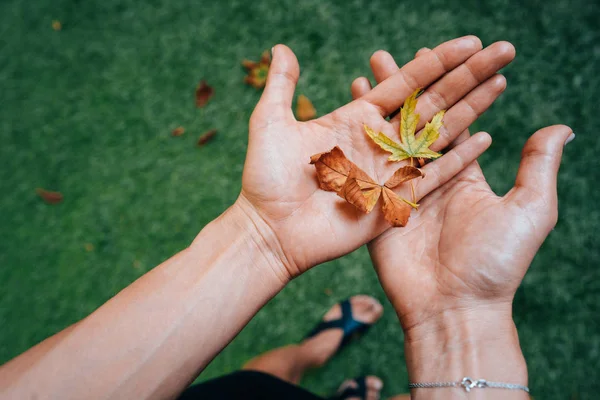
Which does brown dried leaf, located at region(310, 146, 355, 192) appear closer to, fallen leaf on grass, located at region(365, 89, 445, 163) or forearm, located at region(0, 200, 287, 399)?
fallen leaf on grass, located at region(365, 89, 445, 163)

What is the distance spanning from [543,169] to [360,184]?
63 cm

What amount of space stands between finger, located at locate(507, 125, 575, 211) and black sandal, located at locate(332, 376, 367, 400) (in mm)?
1339

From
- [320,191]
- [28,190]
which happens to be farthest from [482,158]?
[28,190]

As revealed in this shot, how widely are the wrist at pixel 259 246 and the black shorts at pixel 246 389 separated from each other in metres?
0.49

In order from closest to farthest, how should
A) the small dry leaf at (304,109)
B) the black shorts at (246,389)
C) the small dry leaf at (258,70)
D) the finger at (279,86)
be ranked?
the finger at (279,86) < the black shorts at (246,389) < the small dry leaf at (304,109) < the small dry leaf at (258,70)

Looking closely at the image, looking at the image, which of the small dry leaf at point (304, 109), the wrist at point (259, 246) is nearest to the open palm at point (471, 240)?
the wrist at point (259, 246)

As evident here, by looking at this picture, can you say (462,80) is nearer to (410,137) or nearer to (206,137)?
(410,137)

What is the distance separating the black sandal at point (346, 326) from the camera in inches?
89.5

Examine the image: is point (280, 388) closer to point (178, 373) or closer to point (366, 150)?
point (178, 373)

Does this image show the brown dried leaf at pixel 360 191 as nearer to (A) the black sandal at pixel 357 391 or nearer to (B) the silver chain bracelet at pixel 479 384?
(B) the silver chain bracelet at pixel 479 384

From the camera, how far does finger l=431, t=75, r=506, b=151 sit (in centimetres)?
159

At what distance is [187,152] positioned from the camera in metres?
2.62

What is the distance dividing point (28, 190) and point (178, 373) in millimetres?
1957

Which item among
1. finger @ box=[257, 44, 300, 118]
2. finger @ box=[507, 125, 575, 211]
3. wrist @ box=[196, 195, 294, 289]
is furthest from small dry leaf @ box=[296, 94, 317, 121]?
finger @ box=[507, 125, 575, 211]
